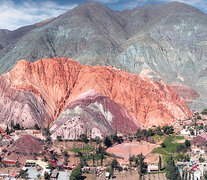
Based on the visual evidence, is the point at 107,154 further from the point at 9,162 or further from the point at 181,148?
the point at 9,162

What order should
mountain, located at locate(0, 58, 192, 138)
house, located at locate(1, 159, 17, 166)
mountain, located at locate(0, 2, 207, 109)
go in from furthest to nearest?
mountain, located at locate(0, 2, 207, 109) < mountain, located at locate(0, 58, 192, 138) < house, located at locate(1, 159, 17, 166)

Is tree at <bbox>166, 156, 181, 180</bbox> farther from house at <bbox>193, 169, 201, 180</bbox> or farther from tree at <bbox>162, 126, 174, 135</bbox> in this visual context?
tree at <bbox>162, 126, 174, 135</bbox>

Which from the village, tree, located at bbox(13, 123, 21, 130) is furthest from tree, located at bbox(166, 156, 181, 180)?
tree, located at bbox(13, 123, 21, 130)

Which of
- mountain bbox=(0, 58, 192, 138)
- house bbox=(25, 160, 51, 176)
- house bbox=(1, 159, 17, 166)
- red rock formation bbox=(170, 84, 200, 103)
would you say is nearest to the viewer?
house bbox=(25, 160, 51, 176)

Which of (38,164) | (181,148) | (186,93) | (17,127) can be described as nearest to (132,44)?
(186,93)

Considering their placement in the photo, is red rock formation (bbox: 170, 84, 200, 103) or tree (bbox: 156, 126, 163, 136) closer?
tree (bbox: 156, 126, 163, 136)

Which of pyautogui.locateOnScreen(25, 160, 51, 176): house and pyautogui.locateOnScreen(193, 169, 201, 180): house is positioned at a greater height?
pyautogui.locateOnScreen(25, 160, 51, 176): house

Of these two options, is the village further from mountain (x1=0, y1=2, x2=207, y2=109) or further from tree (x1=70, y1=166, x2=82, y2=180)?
mountain (x1=0, y1=2, x2=207, y2=109)

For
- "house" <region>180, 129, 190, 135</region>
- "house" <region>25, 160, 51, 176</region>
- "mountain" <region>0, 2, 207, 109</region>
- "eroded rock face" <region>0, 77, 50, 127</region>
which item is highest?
"mountain" <region>0, 2, 207, 109</region>
